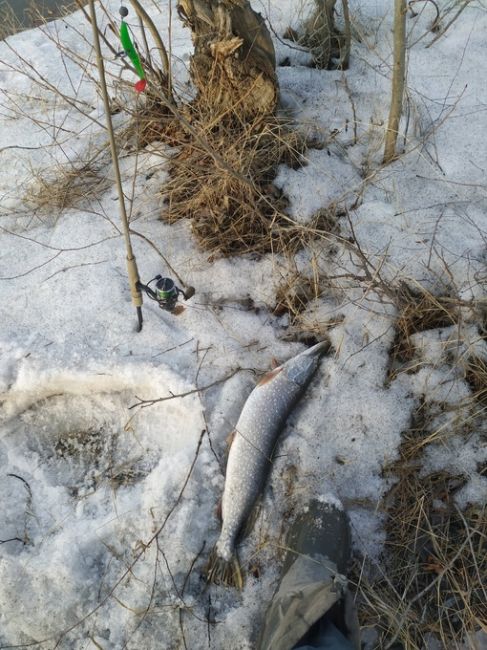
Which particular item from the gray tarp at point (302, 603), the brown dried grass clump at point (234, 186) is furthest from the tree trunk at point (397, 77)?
the gray tarp at point (302, 603)

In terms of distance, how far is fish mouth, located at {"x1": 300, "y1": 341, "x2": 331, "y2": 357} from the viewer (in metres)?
2.33

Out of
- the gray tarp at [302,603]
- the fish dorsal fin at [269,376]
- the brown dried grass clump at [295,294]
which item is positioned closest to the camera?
the gray tarp at [302,603]

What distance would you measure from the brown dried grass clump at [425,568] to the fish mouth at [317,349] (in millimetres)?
586

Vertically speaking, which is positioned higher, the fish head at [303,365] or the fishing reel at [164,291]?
the fishing reel at [164,291]

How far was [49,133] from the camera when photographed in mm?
3344

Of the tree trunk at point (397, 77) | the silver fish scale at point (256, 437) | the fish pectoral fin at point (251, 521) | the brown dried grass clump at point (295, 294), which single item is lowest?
the fish pectoral fin at point (251, 521)

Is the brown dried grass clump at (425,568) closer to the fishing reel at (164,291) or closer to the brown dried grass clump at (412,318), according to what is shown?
the brown dried grass clump at (412,318)

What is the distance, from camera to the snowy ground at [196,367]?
1.99 meters

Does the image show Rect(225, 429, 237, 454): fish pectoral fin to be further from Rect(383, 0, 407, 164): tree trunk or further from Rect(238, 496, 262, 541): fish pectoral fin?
Rect(383, 0, 407, 164): tree trunk

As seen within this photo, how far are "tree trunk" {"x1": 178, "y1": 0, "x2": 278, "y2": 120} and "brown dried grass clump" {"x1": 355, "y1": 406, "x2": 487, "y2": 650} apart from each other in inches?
81.0

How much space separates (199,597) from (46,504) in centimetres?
78

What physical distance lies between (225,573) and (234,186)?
185 cm

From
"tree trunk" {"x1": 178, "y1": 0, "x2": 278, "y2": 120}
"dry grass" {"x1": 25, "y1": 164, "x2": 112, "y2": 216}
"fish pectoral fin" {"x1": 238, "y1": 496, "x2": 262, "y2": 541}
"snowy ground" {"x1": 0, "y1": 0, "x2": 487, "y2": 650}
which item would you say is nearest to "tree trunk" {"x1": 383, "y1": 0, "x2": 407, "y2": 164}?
"snowy ground" {"x1": 0, "y1": 0, "x2": 487, "y2": 650}

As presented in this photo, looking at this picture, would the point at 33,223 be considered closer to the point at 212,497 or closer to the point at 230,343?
the point at 230,343
